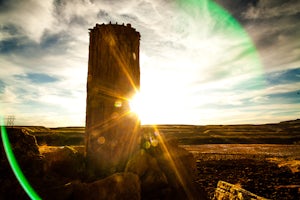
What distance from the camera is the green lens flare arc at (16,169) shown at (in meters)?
3.83

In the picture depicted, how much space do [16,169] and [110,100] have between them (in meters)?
2.38

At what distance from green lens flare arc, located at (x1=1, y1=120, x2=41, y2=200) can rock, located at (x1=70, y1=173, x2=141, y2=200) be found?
679 millimetres

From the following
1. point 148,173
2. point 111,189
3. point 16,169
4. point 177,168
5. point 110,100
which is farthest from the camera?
point 177,168

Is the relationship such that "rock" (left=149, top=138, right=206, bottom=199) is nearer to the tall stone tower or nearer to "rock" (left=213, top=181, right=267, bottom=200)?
"rock" (left=213, top=181, right=267, bottom=200)

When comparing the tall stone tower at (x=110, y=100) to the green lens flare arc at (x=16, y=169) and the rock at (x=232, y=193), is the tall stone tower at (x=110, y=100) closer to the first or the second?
the green lens flare arc at (x=16, y=169)

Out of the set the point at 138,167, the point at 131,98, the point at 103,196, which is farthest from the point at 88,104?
the point at 103,196

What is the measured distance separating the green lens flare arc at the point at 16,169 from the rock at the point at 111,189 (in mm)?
679

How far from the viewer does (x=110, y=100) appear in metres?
5.46

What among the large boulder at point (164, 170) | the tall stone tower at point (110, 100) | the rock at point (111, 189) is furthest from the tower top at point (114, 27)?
the rock at point (111, 189)

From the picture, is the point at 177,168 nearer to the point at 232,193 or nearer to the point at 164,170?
the point at 164,170

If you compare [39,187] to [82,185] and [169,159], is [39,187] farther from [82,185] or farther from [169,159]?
[169,159]

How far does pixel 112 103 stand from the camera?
5473 mm

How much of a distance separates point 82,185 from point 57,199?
46 centimetres

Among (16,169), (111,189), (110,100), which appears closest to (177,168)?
(111,189)
